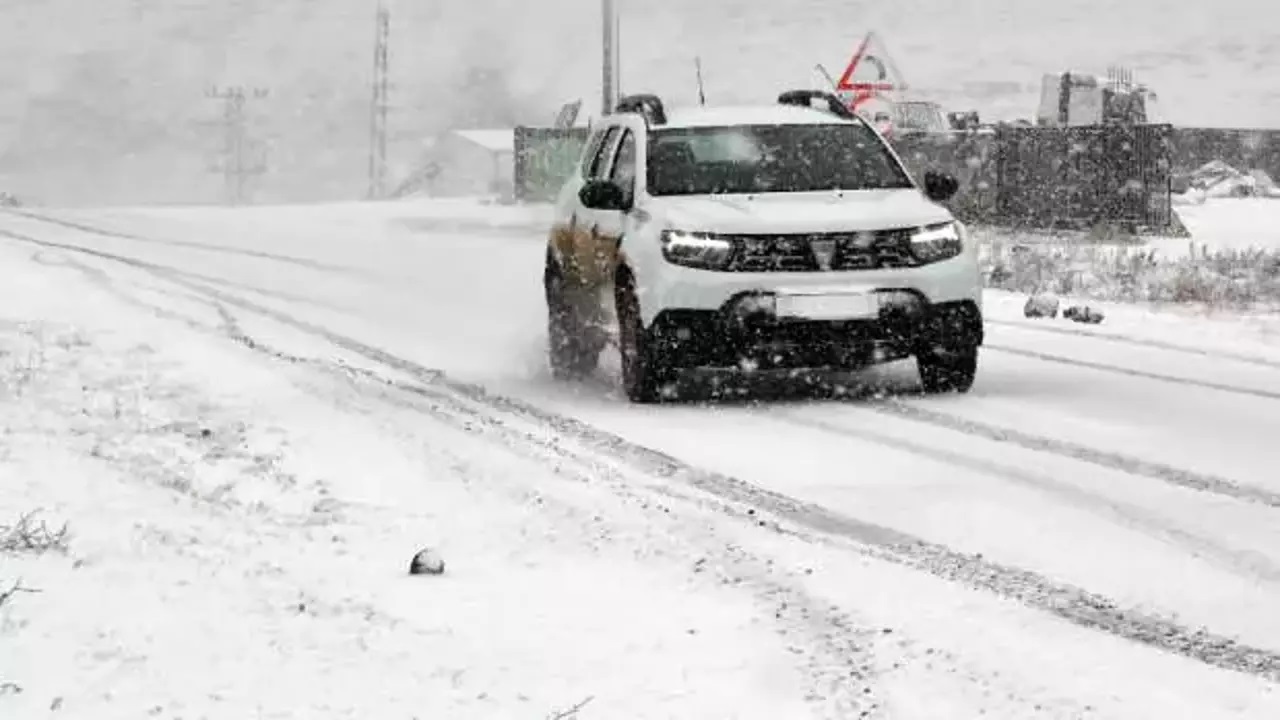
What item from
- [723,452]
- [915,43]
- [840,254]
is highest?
[915,43]

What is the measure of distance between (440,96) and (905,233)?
10611cm

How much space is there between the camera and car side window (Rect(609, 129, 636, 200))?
11000 mm

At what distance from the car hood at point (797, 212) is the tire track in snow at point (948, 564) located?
1369 millimetres

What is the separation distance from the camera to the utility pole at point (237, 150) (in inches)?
4345

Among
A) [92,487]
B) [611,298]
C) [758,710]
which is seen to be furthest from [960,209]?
[758,710]

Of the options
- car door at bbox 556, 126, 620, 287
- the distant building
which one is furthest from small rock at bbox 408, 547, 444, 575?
the distant building

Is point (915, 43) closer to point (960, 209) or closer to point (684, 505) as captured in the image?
point (960, 209)

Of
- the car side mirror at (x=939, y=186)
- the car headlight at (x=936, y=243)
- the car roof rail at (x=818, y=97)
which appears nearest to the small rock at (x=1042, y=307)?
the car roof rail at (x=818, y=97)

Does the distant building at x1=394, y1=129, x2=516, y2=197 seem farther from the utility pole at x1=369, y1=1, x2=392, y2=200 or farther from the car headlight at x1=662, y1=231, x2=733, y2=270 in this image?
the car headlight at x1=662, y1=231, x2=733, y2=270

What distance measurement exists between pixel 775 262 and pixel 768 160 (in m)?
1.25

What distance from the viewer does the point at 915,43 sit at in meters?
102

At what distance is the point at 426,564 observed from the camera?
18.3 ft

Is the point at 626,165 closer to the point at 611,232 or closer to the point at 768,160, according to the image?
the point at 611,232

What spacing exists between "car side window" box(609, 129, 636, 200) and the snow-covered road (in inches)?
46.7
